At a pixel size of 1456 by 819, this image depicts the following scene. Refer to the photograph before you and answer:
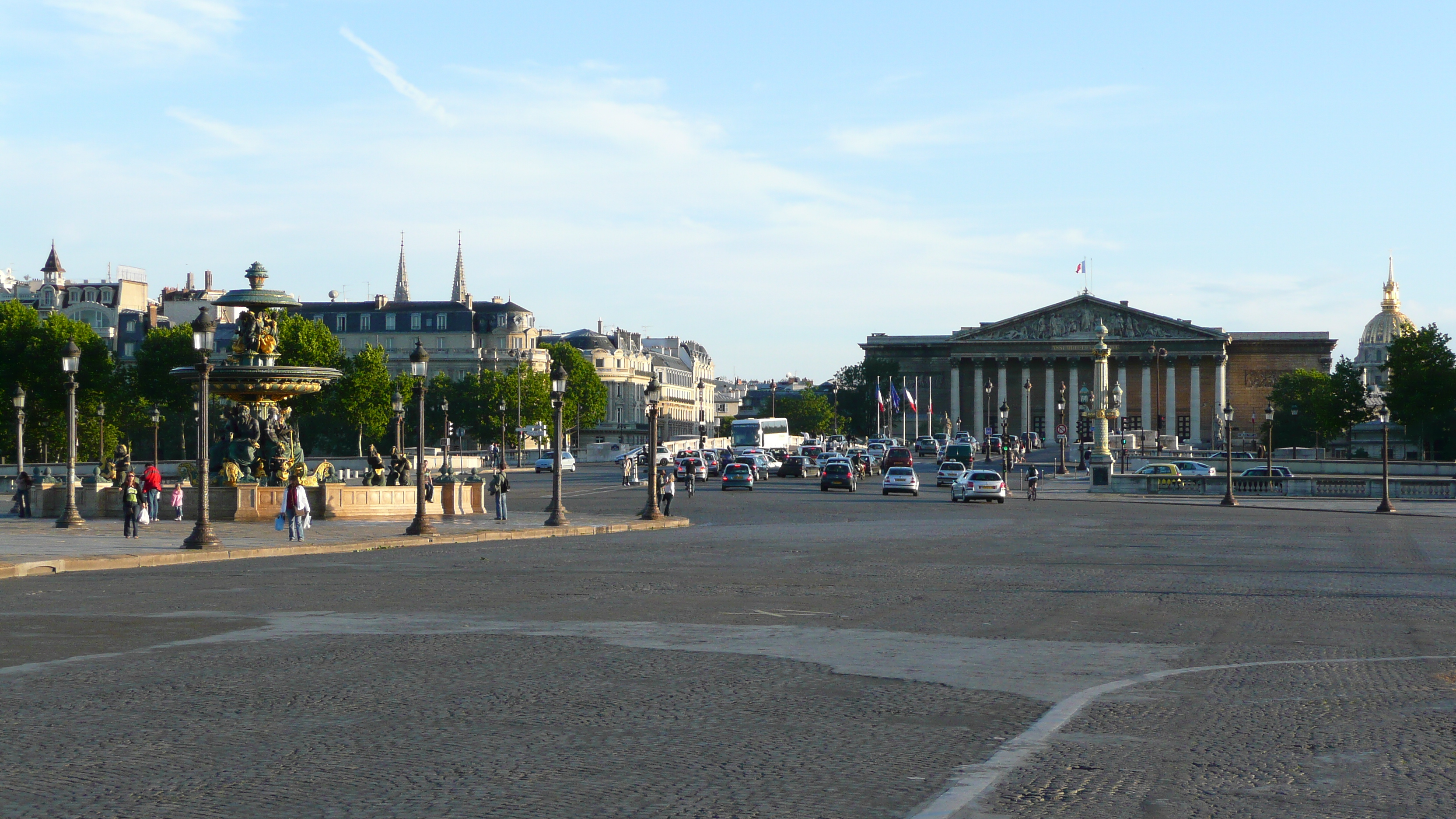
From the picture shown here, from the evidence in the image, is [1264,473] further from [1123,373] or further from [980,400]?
[980,400]

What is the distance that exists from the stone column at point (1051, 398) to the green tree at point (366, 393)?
255 feet

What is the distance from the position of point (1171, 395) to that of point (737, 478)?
358 ft

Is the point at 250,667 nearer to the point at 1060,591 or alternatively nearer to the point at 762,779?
the point at 762,779

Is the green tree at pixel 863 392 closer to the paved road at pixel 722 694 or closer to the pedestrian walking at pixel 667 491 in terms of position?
the pedestrian walking at pixel 667 491

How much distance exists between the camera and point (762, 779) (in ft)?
27.4

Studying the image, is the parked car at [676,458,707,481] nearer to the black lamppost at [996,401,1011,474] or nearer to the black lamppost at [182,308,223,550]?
the black lamppost at [996,401,1011,474]

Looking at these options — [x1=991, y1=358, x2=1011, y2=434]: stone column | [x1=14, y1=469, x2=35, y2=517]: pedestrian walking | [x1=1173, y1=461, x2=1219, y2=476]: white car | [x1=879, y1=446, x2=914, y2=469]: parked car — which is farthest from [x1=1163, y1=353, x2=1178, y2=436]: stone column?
[x1=14, y1=469, x2=35, y2=517]: pedestrian walking

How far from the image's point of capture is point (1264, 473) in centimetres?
7681

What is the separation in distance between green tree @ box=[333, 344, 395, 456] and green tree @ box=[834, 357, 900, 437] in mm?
59761

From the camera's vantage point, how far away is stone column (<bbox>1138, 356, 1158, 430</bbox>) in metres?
166

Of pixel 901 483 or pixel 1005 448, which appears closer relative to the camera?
pixel 901 483

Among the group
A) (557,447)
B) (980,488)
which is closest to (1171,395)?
(980,488)

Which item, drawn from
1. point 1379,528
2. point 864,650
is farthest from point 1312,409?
point 864,650

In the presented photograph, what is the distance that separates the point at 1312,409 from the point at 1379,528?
102m
